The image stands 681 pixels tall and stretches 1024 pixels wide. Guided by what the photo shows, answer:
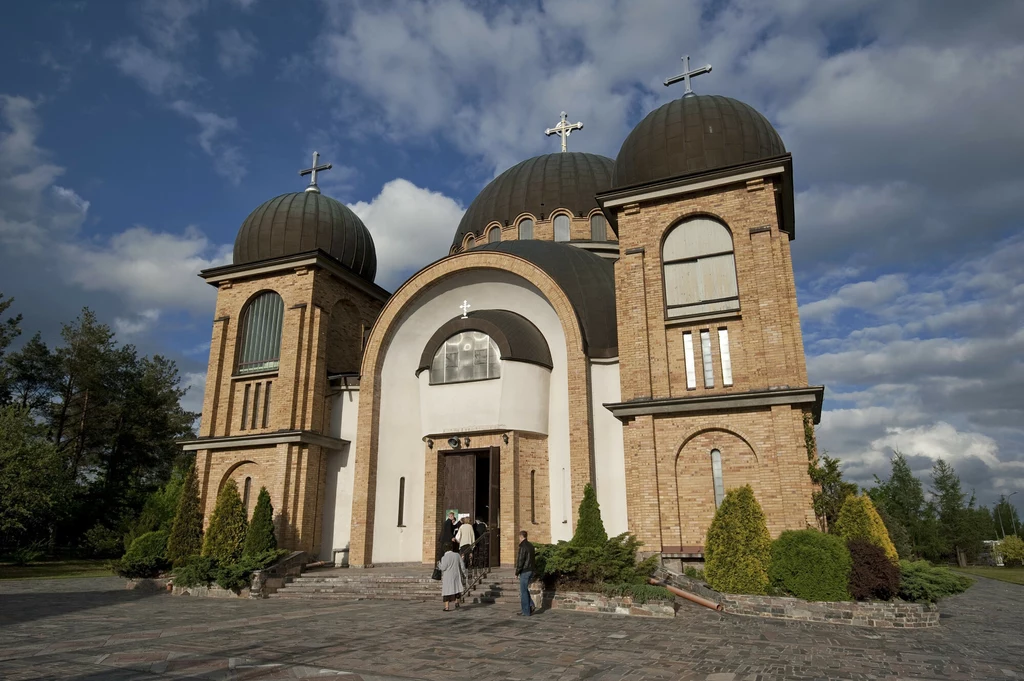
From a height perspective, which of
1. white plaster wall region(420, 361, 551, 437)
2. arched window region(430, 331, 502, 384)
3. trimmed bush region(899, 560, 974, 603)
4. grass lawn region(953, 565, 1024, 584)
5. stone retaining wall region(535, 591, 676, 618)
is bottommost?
grass lawn region(953, 565, 1024, 584)

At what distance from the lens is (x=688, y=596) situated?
12.6 meters

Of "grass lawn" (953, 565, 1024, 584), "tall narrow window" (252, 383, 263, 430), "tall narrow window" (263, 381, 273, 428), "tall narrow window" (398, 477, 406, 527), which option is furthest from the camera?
"grass lawn" (953, 565, 1024, 584)

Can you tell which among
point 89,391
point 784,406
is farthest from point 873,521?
point 89,391

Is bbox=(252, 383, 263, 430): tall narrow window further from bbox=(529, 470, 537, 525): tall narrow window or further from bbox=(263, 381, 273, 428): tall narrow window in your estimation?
bbox=(529, 470, 537, 525): tall narrow window

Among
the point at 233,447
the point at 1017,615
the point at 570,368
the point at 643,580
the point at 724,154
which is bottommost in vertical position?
the point at 1017,615

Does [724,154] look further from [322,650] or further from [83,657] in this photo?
[83,657]

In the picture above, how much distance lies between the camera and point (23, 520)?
31547 millimetres

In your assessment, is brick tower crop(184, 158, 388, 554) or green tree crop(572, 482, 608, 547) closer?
Result: green tree crop(572, 482, 608, 547)

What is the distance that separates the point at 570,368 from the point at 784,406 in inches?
222

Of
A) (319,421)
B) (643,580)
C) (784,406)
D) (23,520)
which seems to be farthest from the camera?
(23,520)

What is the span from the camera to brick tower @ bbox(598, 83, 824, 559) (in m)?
15.0

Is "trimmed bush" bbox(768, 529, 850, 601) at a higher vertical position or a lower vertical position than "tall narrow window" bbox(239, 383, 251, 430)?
lower

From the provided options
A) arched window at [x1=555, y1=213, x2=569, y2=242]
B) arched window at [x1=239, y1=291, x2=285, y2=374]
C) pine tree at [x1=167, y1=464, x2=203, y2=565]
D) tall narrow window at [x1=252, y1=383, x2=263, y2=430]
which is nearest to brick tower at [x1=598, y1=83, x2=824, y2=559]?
arched window at [x1=555, y1=213, x2=569, y2=242]

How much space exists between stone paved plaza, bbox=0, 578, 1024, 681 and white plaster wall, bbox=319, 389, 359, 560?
22.8ft
